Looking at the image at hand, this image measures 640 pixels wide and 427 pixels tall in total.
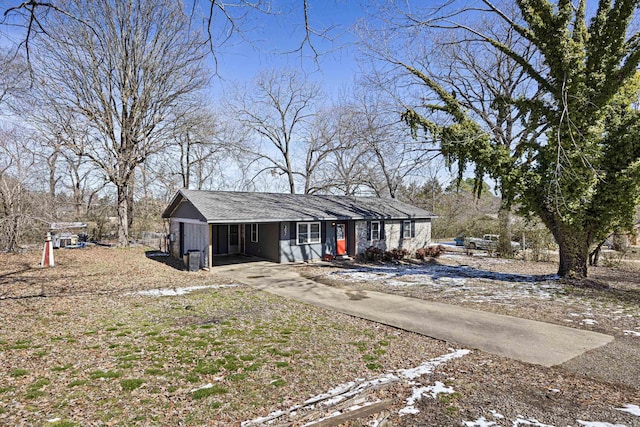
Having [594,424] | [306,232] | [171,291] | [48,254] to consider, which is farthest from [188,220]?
[594,424]

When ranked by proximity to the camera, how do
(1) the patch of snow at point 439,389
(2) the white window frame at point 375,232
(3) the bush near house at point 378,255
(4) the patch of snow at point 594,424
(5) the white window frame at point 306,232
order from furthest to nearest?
(2) the white window frame at point 375,232
(3) the bush near house at point 378,255
(5) the white window frame at point 306,232
(1) the patch of snow at point 439,389
(4) the patch of snow at point 594,424

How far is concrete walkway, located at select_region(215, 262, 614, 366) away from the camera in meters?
5.91

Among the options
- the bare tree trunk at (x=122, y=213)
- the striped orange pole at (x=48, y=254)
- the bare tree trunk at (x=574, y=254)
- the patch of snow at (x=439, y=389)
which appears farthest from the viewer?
the bare tree trunk at (x=122, y=213)

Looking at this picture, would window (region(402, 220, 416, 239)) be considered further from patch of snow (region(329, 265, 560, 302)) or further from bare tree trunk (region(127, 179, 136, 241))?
bare tree trunk (region(127, 179, 136, 241))

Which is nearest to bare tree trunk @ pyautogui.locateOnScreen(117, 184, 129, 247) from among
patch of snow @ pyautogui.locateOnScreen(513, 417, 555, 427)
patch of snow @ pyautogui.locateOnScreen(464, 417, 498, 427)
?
patch of snow @ pyautogui.locateOnScreen(464, 417, 498, 427)

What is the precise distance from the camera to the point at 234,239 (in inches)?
744

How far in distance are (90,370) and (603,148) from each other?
1445cm

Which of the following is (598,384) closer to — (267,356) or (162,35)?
(267,356)

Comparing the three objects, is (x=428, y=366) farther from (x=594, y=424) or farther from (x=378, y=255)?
(x=378, y=255)

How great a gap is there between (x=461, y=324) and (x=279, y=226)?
10.3 meters

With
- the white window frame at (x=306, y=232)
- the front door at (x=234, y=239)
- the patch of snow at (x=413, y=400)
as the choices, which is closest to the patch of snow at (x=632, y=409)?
the patch of snow at (x=413, y=400)

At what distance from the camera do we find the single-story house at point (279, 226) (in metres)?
14.8

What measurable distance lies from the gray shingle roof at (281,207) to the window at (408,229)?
54 centimetres

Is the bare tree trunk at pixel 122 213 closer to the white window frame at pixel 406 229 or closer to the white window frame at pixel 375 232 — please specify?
the white window frame at pixel 375 232
